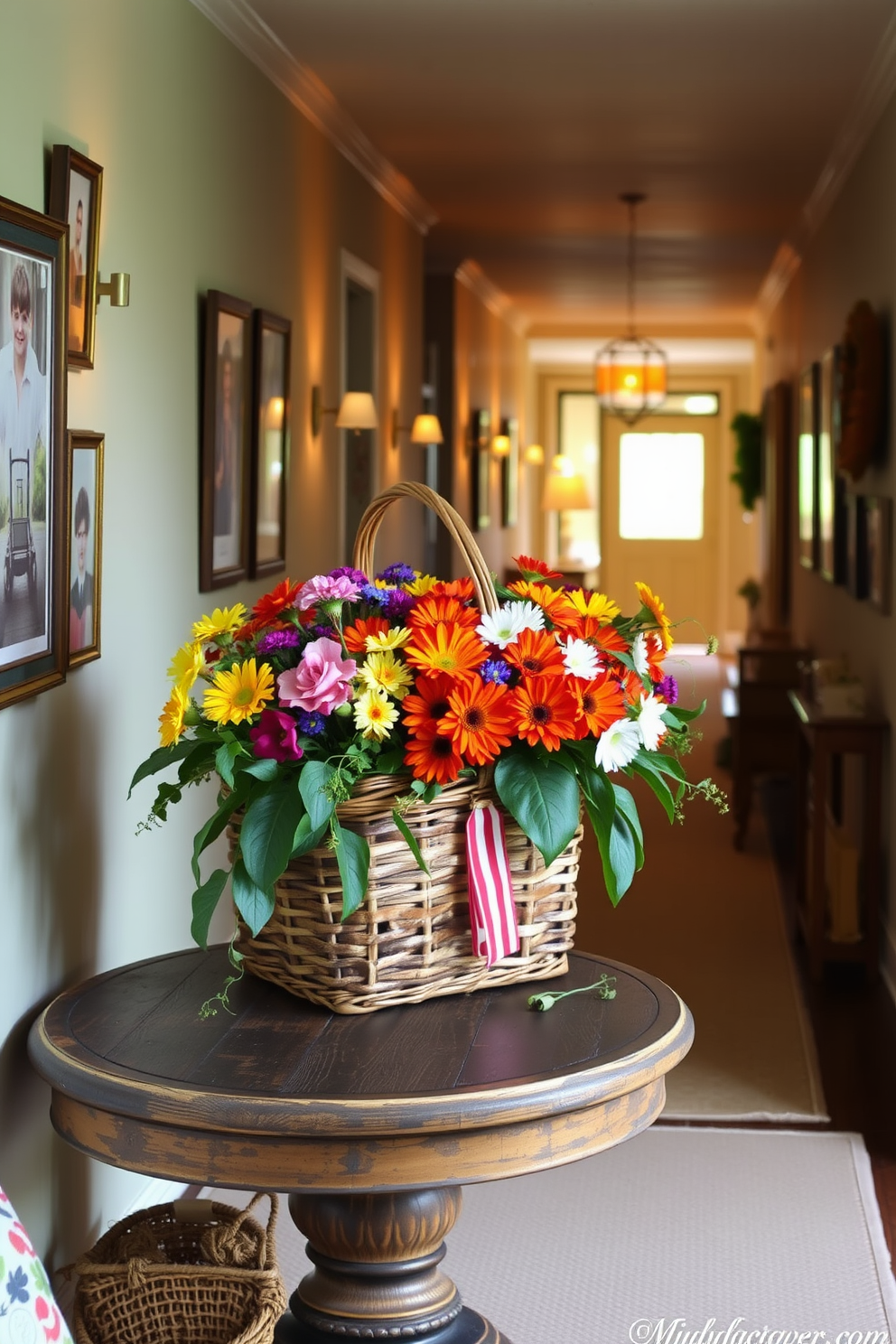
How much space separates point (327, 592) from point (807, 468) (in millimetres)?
5688

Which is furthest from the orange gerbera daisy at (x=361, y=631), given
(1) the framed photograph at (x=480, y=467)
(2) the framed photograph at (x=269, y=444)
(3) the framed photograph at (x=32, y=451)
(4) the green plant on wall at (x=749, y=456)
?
(4) the green plant on wall at (x=749, y=456)

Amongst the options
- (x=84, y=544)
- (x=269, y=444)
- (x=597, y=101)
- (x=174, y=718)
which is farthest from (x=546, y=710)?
(x=597, y=101)

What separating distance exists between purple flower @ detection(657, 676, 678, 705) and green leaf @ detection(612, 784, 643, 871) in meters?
0.14

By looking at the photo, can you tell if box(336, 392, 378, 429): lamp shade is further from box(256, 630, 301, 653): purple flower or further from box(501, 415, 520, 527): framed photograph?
box(501, 415, 520, 527): framed photograph

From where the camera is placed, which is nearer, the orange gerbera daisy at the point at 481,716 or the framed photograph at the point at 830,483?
the orange gerbera daisy at the point at 481,716

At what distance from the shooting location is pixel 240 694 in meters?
1.90

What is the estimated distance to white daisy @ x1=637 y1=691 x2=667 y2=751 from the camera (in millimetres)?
1935

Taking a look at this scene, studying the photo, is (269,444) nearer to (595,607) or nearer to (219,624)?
(219,624)

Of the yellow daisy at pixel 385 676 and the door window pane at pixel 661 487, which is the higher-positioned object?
the door window pane at pixel 661 487

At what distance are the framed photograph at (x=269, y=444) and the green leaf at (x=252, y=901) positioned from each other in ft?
7.38

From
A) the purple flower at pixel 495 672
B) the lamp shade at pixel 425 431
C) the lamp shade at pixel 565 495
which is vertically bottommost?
the purple flower at pixel 495 672

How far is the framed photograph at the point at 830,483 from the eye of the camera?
18.8ft

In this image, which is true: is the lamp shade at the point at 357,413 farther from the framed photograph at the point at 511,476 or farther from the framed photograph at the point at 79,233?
the framed photograph at the point at 511,476

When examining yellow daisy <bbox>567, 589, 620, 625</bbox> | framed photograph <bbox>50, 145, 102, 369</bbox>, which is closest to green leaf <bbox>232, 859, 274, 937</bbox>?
yellow daisy <bbox>567, 589, 620, 625</bbox>
